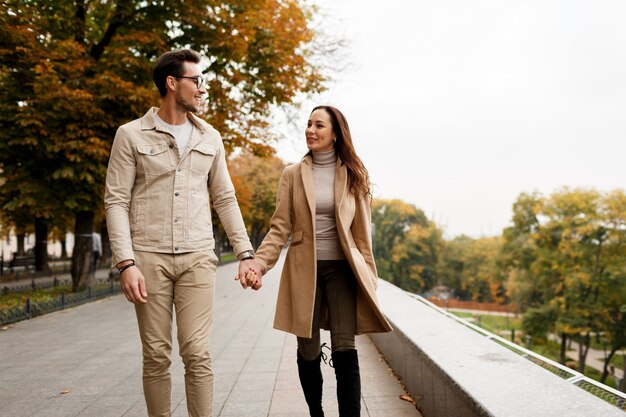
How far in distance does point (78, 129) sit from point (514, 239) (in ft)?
112

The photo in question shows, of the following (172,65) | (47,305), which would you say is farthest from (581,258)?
(172,65)

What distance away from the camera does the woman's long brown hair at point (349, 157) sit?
3324 mm

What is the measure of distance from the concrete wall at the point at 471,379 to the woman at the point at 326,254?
543mm

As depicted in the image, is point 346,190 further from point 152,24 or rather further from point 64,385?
point 152,24

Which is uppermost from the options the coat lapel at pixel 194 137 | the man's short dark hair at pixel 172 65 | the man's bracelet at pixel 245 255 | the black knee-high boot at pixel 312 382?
→ the man's short dark hair at pixel 172 65

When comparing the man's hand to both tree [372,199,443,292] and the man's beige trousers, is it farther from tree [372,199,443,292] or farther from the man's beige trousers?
tree [372,199,443,292]

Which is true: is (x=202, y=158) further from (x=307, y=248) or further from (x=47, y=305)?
(x=47, y=305)

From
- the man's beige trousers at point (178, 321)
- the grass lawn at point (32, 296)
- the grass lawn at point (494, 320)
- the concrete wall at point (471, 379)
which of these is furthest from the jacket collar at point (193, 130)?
the grass lawn at point (494, 320)

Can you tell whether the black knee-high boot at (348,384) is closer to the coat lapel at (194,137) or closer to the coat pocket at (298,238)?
the coat pocket at (298,238)

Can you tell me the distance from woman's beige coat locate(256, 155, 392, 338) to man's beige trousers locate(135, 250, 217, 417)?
1.84ft

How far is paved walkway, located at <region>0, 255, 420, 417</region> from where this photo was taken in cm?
415

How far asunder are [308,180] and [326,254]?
18.4 inches

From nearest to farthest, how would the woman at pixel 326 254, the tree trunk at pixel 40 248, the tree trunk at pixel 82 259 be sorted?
the woman at pixel 326 254 → the tree trunk at pixel 82 259 → the tree trunk at pixel 40 248

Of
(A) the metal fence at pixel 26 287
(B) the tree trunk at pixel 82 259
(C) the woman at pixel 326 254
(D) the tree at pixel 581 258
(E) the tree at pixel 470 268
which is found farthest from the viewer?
(E) the tree at pixel 470 268
